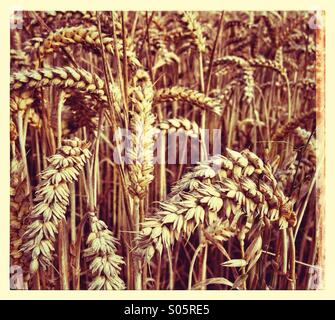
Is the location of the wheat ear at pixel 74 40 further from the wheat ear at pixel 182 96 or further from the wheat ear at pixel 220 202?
the wheat ear at pixel 220 202

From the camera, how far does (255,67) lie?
1.25 meters

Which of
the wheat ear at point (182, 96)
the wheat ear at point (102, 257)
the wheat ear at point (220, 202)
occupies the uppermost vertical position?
the wheat ear at point (182, 96)

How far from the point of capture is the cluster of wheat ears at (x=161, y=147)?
1.14 metres

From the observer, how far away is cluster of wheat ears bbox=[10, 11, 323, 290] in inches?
44.8

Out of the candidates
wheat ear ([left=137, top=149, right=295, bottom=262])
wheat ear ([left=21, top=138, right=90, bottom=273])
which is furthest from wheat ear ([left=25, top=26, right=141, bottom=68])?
wheat ear ([left=137, top=149, right=295, bottom=262])

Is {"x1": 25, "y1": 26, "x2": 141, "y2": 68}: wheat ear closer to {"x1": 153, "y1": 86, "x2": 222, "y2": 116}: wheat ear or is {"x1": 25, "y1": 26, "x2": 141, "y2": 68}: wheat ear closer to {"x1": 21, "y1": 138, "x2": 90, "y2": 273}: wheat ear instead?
{"x1": 153, "y1": 86, "x2": 222, "y2": 116}: wheat ear

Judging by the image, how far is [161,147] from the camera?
1184 mm

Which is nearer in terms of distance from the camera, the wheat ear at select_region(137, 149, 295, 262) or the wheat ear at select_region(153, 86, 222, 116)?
the wheat ear at select_region(137, 149, 295, 262)

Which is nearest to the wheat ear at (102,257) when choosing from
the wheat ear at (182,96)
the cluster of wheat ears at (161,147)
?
the cluster of wheat ears at (161,147)

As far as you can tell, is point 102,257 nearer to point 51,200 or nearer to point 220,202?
point 51,200

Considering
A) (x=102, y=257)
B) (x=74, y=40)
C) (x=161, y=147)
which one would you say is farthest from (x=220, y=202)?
(x=74, y=40)

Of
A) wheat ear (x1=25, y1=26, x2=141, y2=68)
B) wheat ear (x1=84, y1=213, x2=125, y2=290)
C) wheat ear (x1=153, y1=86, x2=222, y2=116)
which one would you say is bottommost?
wheat ear (x1=84, y1=213, x2=125, y2=290)

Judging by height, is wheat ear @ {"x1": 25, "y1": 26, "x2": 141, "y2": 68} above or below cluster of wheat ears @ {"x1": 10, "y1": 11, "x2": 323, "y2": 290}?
above
